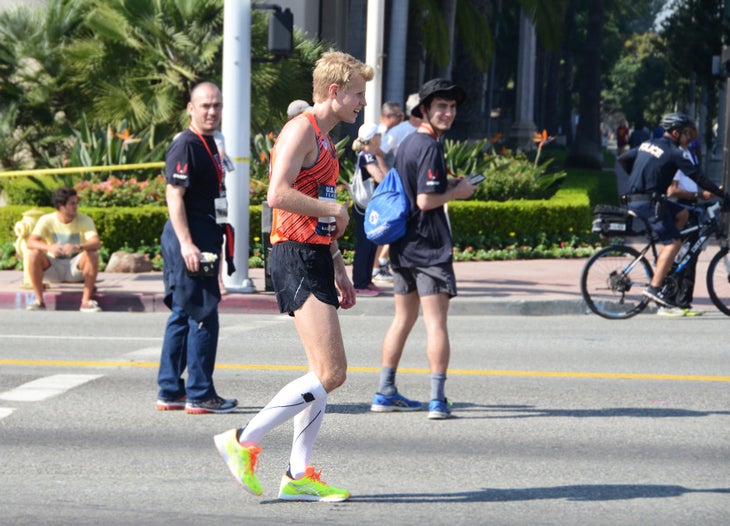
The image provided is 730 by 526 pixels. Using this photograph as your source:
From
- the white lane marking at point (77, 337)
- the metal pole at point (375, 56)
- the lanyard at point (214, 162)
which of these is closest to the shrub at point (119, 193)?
the metal pole at point (375, 56)

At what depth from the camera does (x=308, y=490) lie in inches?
225

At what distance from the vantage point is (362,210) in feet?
44.7

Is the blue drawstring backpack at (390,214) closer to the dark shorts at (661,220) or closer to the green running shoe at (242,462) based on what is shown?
the green running shoe at (242,462)

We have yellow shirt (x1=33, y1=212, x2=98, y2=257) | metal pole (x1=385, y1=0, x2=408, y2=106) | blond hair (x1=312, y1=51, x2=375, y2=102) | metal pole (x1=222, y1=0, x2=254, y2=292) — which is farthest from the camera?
metal pole (x1=385, y1=0, x2=408, y2=106)

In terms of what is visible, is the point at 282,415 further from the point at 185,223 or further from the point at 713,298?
the point at 713,298

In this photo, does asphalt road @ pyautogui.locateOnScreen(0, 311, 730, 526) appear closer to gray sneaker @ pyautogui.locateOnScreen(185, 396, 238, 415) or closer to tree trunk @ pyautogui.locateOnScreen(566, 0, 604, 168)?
gray sneaker @ pyautogui.locateOnScreen(185, 396, 238, 415)

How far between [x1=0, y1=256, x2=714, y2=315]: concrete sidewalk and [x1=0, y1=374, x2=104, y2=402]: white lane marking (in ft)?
14.6

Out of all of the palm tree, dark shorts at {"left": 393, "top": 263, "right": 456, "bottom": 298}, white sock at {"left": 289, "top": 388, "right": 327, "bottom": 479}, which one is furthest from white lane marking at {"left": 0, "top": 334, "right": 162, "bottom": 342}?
the palm tree

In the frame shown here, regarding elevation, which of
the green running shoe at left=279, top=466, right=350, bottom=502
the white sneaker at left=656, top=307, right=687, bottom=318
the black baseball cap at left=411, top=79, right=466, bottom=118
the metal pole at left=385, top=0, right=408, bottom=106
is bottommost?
the white sneaker at left=656, top=307, right=687, bottom=318

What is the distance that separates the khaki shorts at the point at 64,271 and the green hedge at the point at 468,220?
327 cm

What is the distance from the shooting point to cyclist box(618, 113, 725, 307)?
12.0 metres

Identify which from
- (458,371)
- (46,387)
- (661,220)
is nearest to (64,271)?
(46,387)

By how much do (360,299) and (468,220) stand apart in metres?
5.61

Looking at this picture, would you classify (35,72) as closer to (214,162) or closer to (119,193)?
(119,193)
